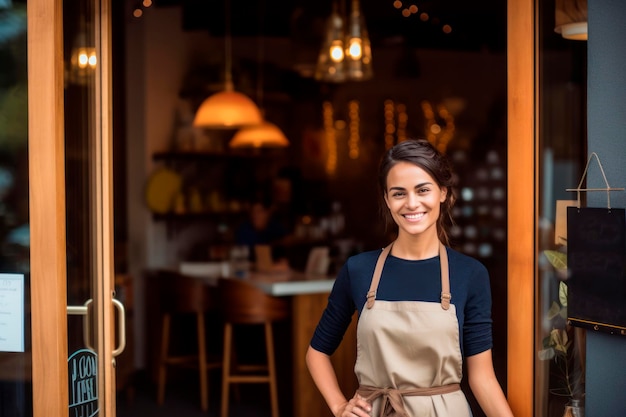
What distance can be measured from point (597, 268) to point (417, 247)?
0.58 metres

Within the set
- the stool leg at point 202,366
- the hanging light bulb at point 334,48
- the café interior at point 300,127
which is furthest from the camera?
the café interior at point 300,127

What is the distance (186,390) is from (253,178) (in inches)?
119

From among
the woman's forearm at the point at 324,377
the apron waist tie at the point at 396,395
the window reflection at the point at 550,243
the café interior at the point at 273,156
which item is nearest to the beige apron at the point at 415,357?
the apron waist tie at the point at 396,395

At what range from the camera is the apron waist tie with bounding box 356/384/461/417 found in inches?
→ 98.5

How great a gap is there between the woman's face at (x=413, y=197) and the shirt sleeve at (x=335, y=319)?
0.31 meters

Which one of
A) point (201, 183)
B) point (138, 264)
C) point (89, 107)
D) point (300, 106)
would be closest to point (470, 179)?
point (300, 106)

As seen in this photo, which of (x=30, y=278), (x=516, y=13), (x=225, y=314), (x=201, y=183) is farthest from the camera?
(x=201, y=183)

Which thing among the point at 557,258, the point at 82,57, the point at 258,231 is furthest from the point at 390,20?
the point at 557,258

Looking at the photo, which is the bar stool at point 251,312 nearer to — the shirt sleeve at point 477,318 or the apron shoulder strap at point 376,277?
the apron shoulder strap at point 376,277

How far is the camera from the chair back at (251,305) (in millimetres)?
5793

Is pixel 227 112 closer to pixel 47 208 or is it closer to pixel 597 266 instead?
pixel 47 208

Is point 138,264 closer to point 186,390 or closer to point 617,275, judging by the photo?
point 186,390

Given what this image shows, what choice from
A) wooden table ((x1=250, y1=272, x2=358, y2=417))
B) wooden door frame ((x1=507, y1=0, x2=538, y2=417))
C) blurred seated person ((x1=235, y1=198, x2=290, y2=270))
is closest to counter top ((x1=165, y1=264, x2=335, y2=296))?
wooden table ((x1=250, y1=272, x2=358, y2=417))

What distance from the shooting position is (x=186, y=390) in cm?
678
